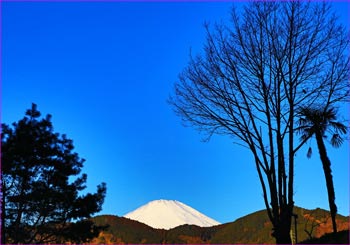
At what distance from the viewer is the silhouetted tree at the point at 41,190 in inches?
752

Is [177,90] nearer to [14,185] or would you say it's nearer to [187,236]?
[14,185]

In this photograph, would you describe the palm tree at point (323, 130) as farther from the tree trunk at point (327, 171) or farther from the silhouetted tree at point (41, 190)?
the silhouetted tree at point (41, 190)

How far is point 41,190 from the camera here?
1953cm

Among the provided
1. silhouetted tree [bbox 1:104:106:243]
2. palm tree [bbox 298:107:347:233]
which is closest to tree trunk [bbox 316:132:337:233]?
palm tree [bbox 298:107:347:233]

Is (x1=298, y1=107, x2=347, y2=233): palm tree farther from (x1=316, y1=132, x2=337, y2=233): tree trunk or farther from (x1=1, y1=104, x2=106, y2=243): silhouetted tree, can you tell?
(x1=1, y1=104, x2=106, y2=243): silhouetted tree

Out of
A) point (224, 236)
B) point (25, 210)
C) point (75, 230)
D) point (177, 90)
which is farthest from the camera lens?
point (224, 236)

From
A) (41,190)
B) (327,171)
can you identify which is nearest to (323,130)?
(327,171)

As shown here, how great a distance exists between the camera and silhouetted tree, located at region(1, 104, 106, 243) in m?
19.1

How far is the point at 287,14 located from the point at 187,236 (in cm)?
19372

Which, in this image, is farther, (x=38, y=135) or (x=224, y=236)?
(x=224, y=236)

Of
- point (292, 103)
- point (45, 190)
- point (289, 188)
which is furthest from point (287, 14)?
point (45, 190)

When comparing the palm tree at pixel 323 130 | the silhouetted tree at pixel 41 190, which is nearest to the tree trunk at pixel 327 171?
the palm tree at pixel 323 130

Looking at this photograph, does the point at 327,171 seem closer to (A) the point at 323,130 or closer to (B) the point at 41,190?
(A) the point at 323,130

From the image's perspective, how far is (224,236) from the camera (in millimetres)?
192625
